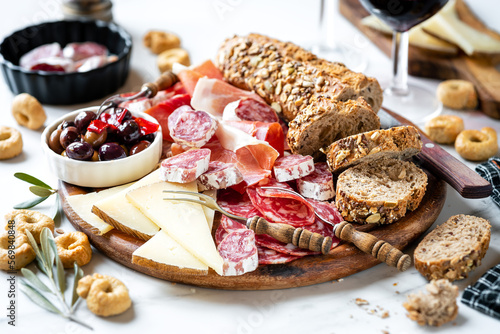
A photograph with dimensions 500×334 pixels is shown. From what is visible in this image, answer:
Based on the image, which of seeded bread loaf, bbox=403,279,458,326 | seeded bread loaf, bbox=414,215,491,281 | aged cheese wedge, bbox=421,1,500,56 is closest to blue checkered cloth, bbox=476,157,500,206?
seeded bread loaf, bbox=414,215,491,281

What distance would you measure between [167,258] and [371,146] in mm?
840

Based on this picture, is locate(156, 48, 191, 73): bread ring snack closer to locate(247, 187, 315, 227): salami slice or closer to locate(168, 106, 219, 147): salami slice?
locate(168, 106, 219, 147): salami slice

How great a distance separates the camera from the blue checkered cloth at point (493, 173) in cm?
228

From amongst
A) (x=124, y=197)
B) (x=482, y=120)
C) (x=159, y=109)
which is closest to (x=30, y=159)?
(x=159, y=109)

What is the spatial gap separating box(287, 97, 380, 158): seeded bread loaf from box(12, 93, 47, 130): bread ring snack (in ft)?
4.33

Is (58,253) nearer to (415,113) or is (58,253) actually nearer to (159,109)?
(159,109)

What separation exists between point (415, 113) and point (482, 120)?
0.34 metres

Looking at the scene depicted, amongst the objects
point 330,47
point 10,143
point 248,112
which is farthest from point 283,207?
point 330,47

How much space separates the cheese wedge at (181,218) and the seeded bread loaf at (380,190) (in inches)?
19.7

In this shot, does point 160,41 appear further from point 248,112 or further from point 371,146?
point 371,146

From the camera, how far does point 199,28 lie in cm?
403

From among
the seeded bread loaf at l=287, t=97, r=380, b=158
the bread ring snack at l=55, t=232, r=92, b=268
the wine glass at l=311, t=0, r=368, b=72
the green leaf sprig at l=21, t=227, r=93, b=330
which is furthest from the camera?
the wine glass at l=311, t=0, r=368, b=72

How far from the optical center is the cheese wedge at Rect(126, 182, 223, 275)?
6.04ft

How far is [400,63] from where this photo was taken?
3057 mm
